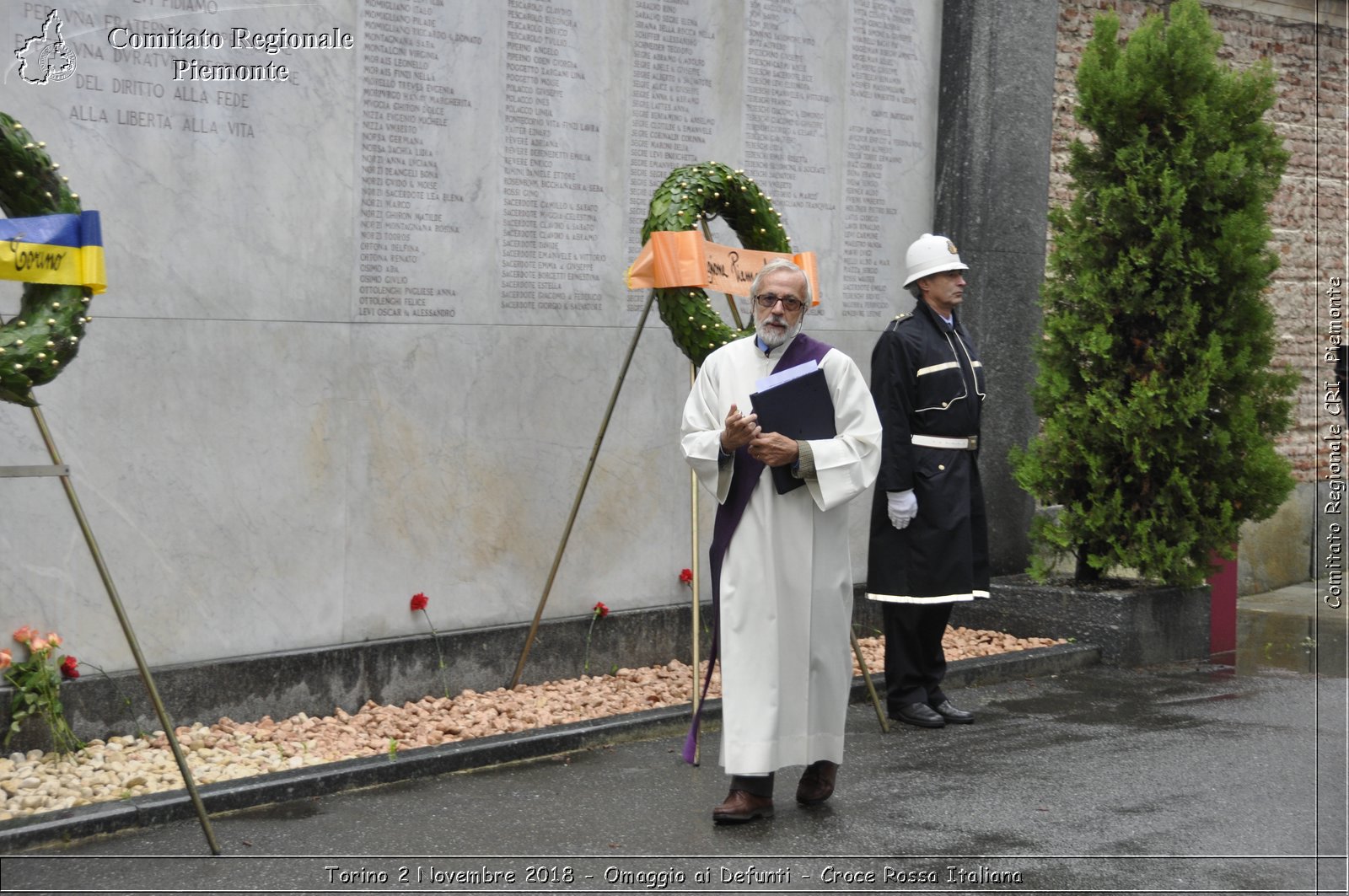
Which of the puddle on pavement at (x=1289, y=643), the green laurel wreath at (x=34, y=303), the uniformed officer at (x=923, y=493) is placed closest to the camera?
the green laurel wreath at (x=34, y=303)

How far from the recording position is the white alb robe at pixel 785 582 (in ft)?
18.7

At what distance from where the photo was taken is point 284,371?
23.1ft

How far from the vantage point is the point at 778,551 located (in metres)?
5.83

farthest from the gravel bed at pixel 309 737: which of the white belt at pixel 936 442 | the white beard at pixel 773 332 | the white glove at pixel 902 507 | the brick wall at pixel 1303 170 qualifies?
the brick wall at pixel 1303 170

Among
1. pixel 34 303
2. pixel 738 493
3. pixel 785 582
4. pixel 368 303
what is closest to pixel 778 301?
pixel 738 493

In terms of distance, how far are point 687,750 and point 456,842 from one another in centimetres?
112

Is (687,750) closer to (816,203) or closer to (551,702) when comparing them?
(551,702)

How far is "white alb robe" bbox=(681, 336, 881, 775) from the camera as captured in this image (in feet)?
18.7

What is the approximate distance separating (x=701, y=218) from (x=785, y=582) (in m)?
2.09

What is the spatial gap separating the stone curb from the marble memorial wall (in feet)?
3.84

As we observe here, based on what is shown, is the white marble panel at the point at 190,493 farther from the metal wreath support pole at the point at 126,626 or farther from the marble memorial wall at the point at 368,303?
the metal wreath support pole at the point at 126,626

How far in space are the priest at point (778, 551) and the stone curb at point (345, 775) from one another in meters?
1.00

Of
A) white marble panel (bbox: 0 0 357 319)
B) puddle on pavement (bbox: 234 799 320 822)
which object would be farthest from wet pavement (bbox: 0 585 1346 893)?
white marble panel (bbox: 0 0 357 319)

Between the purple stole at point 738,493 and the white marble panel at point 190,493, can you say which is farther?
the white marble panel at point 190,493
